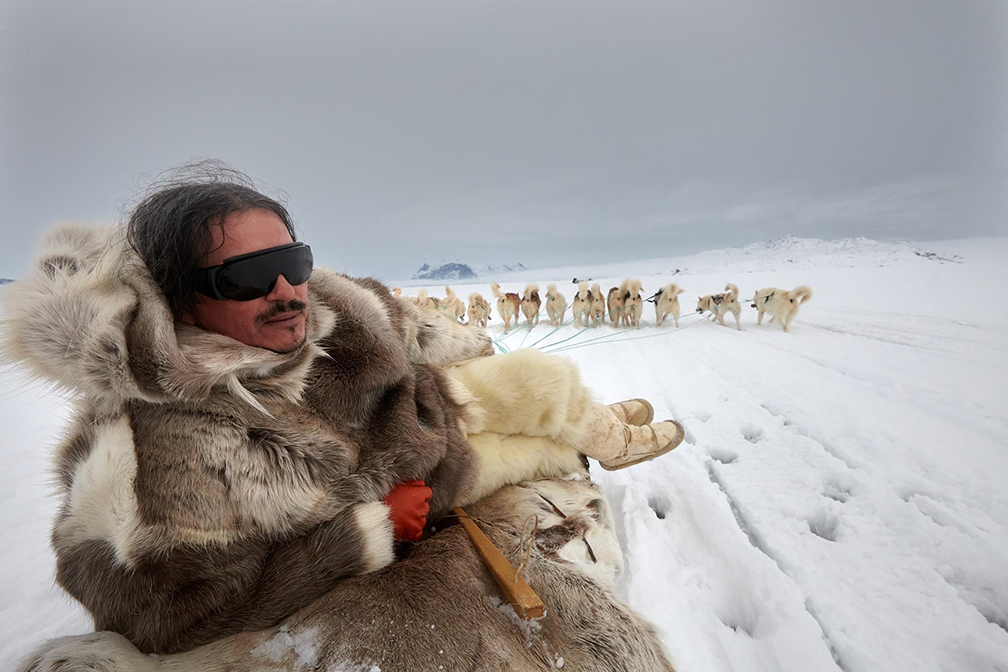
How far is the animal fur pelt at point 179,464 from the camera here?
82cm

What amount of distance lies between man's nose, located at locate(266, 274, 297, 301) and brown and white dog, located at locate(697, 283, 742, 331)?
22.2 ft

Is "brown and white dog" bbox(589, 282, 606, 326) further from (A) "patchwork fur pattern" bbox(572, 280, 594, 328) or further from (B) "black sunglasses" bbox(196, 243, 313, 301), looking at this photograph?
(B) "black sunglasses" bbox(196, 243, 313, 301)

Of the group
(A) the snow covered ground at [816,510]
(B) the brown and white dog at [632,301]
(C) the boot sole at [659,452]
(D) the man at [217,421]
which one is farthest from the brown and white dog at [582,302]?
(D) the man at [217,421]

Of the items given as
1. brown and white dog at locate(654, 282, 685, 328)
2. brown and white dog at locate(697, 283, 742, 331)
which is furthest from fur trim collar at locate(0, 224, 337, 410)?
brown and white dog at locate(654, 282, 685, 328)

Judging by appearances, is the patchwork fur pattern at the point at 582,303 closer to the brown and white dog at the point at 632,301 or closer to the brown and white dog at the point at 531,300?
the brown and white dog at the point at 632,301

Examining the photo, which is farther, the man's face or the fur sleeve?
the man's face

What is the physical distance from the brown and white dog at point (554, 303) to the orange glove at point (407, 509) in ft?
23.3

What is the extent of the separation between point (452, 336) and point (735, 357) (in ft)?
12.9

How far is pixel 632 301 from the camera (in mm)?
7809

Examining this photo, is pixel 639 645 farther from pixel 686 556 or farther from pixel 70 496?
pixel 70 496

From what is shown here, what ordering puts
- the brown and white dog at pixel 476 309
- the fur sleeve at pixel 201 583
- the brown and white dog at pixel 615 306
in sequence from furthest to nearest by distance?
1. the brown and white dog at pixel 476 309
2. the brown and white dog at pixel 615 306
3. the fur sleeve at pixel 201 583

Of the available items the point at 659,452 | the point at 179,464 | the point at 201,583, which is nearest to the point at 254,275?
the point at 179,464

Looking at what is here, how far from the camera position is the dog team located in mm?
6480

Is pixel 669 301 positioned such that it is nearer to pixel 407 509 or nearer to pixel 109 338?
pixel 407 509
